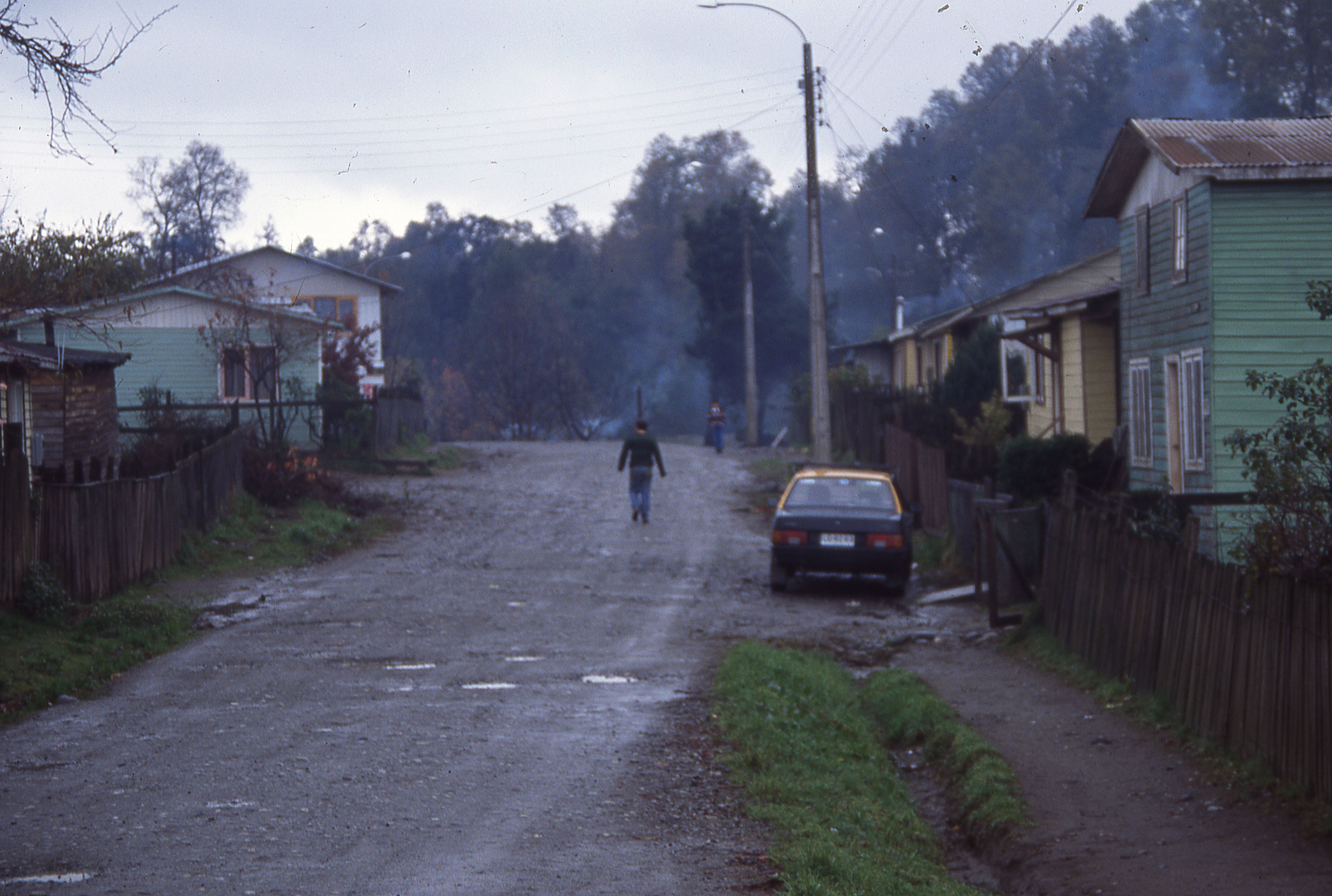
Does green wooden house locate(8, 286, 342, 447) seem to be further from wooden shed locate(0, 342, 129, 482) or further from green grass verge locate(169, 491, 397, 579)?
green grass verge locate(169, 491, 397, 579)

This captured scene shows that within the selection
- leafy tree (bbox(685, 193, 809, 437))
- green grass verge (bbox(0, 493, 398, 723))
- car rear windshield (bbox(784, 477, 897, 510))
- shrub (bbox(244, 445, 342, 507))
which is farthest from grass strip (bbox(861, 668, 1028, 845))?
leafy tree (bbox(685, 193, 809, 437))

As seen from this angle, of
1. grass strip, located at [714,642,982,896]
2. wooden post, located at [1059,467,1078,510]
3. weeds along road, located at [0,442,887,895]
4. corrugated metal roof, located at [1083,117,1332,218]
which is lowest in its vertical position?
grass strip, located at [714,642,982,896]

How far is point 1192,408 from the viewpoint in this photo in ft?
59.7

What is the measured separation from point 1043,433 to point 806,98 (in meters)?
7.89

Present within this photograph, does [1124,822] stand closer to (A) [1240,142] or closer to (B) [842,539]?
(B) [842,539]

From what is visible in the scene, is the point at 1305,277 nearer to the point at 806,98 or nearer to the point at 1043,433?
the point at 1043,433

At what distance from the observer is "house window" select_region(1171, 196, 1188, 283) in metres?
18.3

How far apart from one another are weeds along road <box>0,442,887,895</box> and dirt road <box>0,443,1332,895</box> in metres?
0.02

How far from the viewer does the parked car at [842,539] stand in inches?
659

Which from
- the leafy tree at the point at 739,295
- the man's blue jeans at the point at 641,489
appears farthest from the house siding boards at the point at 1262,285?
the leafy tree at the point at 739,295

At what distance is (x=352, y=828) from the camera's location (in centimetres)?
645

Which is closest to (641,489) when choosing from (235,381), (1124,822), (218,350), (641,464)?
(641,464)

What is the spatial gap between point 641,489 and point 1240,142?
11.2 meters

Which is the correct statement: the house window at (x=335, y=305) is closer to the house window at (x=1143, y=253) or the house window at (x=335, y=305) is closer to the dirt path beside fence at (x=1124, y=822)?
the house window at (x=1143, y=253)
